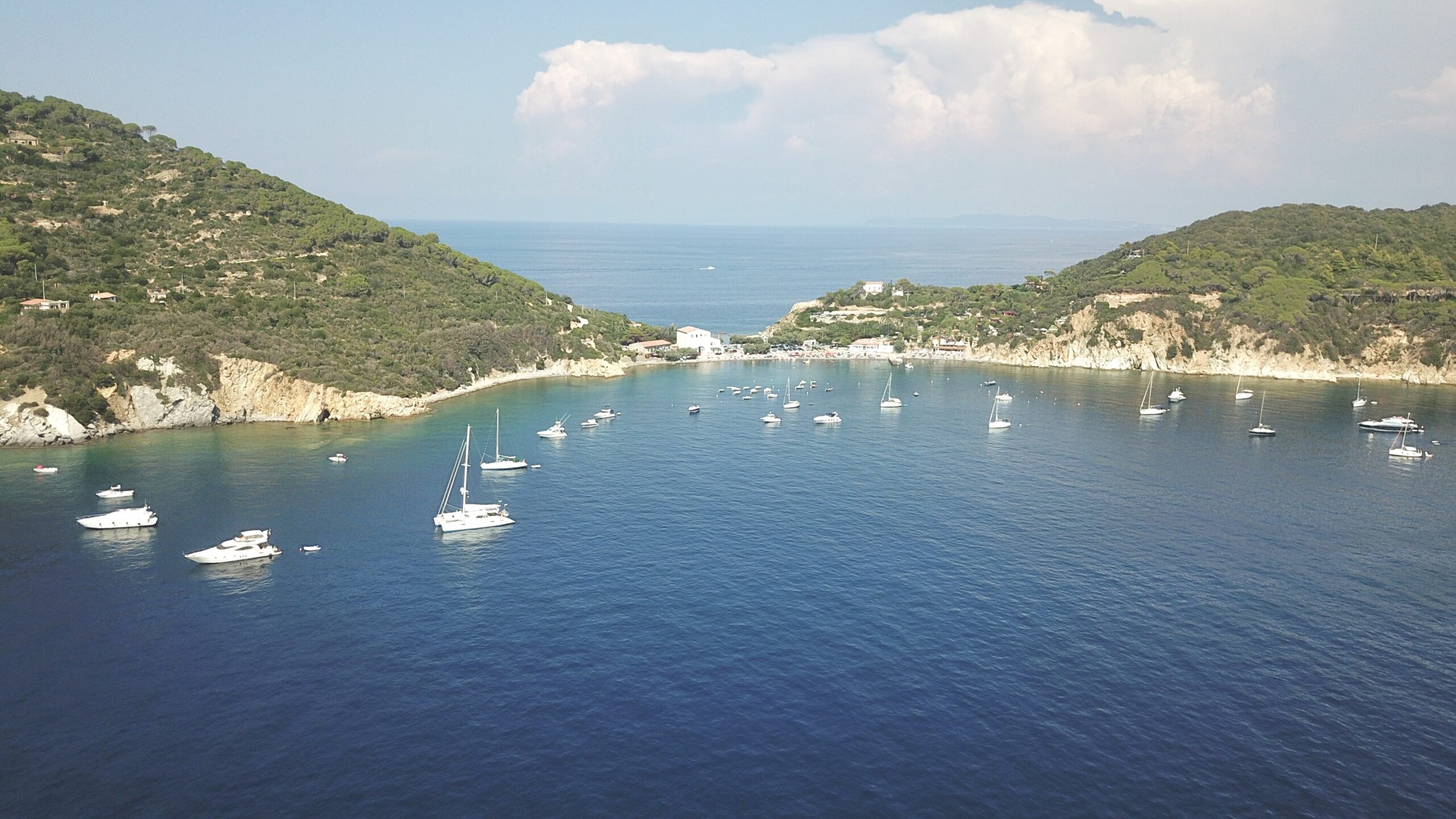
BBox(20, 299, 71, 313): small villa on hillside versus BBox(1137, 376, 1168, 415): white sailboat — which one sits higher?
BBox(20, 299, 71, 313): small villa on hillside

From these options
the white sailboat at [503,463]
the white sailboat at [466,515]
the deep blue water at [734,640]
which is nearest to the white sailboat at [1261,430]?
the deep blue water at [734,640]

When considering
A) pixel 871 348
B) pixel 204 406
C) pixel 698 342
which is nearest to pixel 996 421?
pixel 871 348

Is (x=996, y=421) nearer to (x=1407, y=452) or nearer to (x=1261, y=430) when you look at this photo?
(x=1261, y=430)

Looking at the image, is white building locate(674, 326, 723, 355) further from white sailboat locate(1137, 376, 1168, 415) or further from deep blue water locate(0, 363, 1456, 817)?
deep blue water locate(0, 363, 1456, 817)

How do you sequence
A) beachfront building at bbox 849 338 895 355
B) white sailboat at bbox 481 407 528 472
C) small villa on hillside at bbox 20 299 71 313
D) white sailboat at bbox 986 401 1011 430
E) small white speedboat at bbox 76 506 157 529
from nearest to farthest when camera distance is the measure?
1. small white speedboat at bbox 76 506 157 529
2. white sailboat at bbox 481 407 528 472
3. small villa on hillside at bbox 20 299 71 313
4. white sailboat at bbox 986 401 1011 430
5. beachfront building at bbox 849 338 895 355

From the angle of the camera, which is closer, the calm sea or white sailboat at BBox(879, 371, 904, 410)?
the calm sea

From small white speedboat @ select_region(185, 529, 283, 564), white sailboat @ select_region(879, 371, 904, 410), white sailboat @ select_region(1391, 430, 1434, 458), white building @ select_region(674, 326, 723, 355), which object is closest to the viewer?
small white speedboat @ select_region(185, 529, 283, 564)

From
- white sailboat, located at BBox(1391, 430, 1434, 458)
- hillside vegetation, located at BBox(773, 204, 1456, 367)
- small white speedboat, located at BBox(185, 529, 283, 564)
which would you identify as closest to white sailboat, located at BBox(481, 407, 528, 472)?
small white speedboat, located at BBox(185, 529, 283, 564)

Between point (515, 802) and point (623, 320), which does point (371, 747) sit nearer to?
point (515, 802)
